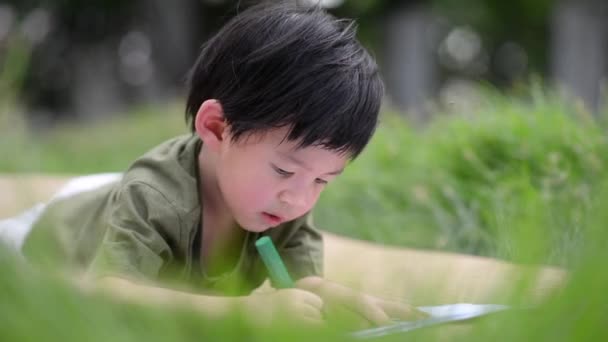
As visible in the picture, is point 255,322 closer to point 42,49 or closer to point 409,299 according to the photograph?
point 409,299

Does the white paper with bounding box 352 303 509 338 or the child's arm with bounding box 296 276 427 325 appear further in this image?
the child's arm with bounding box 296 276 427 325

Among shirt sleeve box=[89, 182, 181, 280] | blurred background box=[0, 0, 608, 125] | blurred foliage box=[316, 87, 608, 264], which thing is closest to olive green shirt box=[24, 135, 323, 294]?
shirt sleeve box=[89, 182, 181, 280]

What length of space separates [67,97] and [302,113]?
8962mm

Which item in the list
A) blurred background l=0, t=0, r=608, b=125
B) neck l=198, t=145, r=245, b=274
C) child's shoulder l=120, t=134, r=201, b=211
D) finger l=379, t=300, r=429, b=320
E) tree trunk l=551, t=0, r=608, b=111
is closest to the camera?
finger l=379, t=300, r=429, b=320

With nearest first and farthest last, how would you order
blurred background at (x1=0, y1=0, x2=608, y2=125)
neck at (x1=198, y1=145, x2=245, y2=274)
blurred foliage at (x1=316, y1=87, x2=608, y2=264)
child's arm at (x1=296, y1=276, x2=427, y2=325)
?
1. child's arm at (x1=296, y1=276, x2=427, y2=325)
2. neck at (x1=198, y1=145, x2=245, y2=274)
3. blurred foliage at (x1=316, y1=87, x2=608, y2=264)
4. blurred background at (x1=0, y1=0, x2=608, y2=125)

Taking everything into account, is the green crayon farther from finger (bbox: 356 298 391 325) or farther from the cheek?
finger (bbox: 356 298 391 325)

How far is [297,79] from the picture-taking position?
99cm

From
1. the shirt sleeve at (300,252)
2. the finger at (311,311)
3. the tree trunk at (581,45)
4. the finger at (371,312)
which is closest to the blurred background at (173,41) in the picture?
the tree trunk at (581,45)

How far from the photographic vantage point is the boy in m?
0.96

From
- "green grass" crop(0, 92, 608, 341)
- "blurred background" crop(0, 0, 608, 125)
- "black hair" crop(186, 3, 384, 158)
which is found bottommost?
"blurred background" crop(0, 0, 608, 125)

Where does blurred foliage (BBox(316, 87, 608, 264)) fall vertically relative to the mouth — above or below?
below

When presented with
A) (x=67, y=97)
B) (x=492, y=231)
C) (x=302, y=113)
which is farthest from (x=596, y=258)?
(x=67, y=97)

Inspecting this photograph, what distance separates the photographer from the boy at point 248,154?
962mm

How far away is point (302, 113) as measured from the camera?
0.97m
